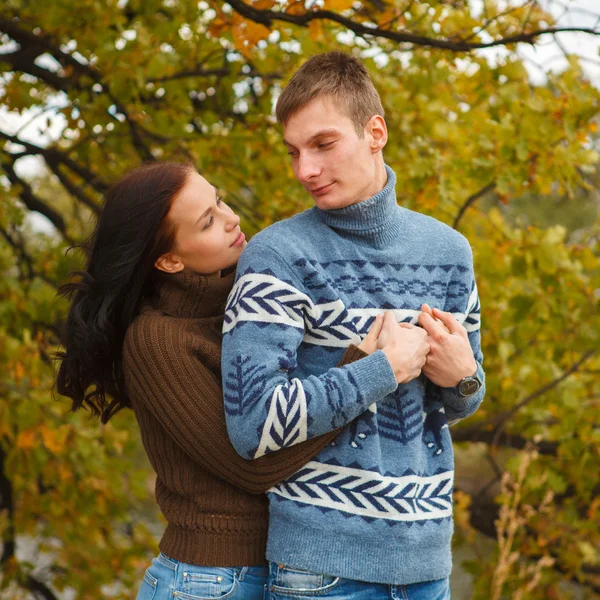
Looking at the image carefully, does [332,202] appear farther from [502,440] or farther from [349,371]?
[502,440]

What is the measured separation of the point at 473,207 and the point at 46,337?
209cm

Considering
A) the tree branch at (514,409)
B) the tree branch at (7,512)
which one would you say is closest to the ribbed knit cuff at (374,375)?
the tree branch at (514,409)

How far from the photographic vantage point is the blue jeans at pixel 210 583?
5.83 ft

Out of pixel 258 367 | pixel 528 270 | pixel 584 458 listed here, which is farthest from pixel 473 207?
pixel 258 367

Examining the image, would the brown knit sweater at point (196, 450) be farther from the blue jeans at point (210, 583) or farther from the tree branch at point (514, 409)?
the tree branch at point (514, 409)

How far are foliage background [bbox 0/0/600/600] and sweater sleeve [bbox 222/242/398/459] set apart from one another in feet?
4.39

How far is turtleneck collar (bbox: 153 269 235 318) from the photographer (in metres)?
1.94

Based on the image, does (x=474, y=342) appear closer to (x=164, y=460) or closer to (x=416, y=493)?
(x=416, y=493)

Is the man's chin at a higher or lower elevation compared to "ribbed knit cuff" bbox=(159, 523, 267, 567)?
higher

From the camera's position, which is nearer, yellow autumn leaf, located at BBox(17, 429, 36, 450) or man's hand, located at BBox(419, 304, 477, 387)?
man's hand, located at BBox(419, 304, 477, 387)

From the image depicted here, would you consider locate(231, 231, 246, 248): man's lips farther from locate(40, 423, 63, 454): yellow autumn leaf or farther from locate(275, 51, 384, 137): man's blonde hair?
locate(40, 423, 63, 454): yellow autumn leaf

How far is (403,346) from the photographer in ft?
5.62

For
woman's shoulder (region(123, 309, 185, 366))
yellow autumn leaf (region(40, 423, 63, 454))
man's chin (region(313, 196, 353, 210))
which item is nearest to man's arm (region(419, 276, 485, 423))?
man's chin (region(313, 196, 353, 210))

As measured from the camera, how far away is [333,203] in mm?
1811
